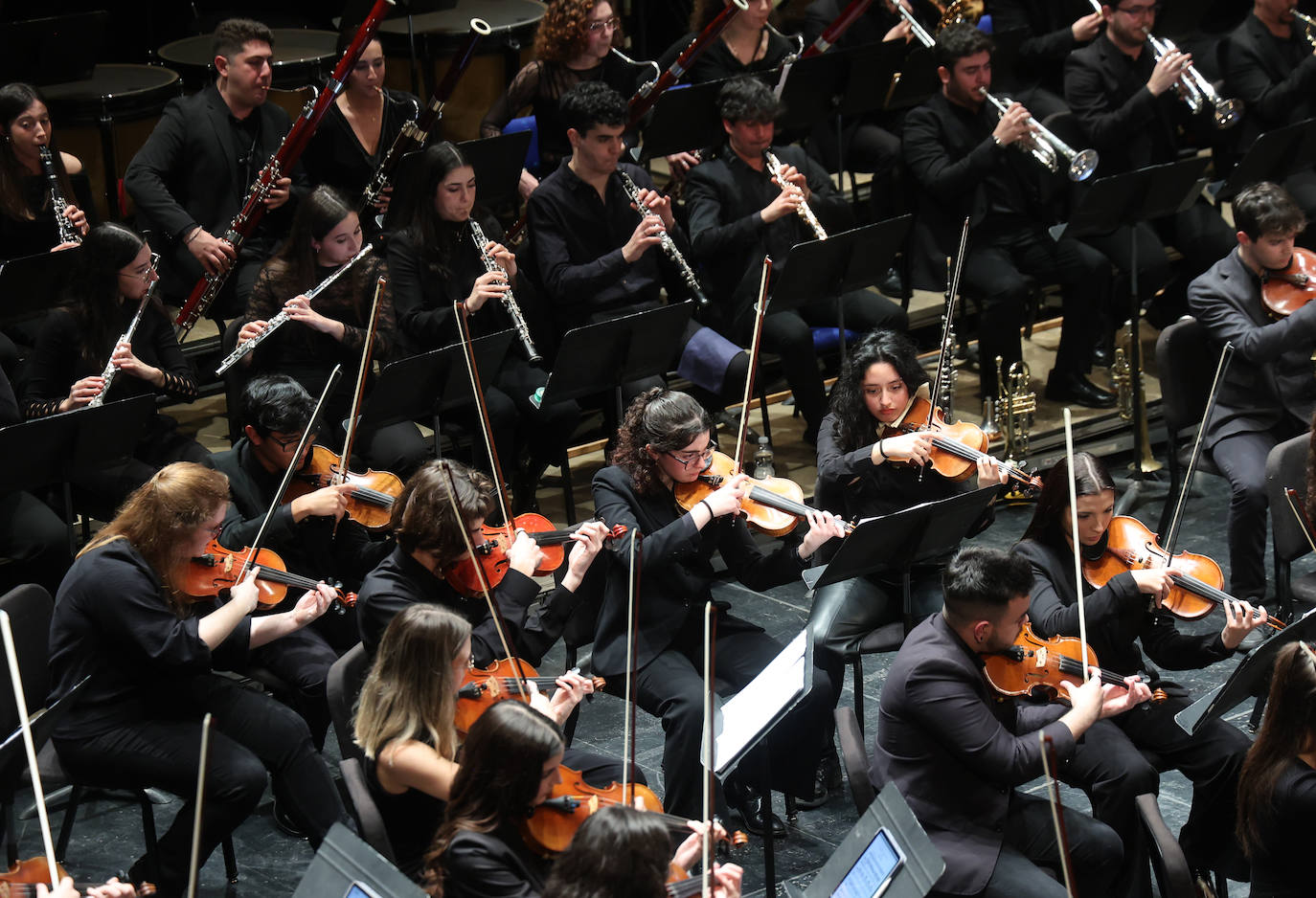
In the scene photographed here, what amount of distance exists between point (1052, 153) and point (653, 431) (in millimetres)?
3006

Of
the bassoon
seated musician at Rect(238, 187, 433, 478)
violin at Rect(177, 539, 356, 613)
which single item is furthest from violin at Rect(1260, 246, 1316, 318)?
violin at Rect(177, 539, 356, 613)

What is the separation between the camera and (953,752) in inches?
142

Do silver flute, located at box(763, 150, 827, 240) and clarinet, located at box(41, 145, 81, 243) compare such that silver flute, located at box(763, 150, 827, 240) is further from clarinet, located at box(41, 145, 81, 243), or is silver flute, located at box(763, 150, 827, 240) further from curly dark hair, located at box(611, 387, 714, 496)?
clarinet, located at box(41, 145, 81, 243)

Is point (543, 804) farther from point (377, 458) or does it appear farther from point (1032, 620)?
point (377, 458)

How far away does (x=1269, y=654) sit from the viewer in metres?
3.76

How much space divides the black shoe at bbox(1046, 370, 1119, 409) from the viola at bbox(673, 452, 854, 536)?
2738 millimetres

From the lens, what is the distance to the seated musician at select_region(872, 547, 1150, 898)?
358cm

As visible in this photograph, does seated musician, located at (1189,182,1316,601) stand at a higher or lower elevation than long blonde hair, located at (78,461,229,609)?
lower

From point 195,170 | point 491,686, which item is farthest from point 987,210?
point 491,686

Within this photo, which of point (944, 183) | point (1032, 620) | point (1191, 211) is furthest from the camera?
point (1191, 211)

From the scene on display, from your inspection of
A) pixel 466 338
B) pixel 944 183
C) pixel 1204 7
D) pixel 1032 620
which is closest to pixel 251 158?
pixel 466 338

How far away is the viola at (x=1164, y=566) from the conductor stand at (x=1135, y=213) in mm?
1676

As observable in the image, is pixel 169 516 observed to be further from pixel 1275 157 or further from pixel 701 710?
pixel 1275 157

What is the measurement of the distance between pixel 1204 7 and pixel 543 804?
232 inches
